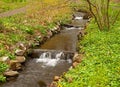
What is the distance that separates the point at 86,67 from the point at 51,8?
50.5 feet

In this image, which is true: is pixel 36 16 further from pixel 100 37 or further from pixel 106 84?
pixel 106 84

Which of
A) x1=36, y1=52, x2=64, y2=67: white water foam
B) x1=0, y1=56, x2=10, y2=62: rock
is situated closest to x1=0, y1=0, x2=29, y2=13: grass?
x1=36, y1=52, x2=64, y2=67: white water foam

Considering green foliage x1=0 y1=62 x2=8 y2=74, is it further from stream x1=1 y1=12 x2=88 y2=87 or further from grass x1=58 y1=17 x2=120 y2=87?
grass x1=58 y1=17 x2=120 y2=87

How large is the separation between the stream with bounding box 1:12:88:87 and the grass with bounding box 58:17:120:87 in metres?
1.61

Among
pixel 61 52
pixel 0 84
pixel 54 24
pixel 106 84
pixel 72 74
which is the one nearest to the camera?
pixel 106 84

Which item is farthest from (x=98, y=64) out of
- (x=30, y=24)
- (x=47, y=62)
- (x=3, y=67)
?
(x=30, y=24)

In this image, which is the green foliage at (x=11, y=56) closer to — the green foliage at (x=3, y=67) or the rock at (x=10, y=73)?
the green foliage at (x=3, y=67)

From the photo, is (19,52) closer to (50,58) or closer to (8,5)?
(50,58)

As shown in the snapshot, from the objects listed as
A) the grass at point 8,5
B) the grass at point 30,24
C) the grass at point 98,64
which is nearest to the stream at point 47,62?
the grass at point 30,24

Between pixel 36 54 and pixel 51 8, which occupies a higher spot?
pixel 51 8

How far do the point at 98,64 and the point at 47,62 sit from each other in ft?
16.1

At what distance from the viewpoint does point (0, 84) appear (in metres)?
15.3

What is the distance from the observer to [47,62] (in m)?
18.8

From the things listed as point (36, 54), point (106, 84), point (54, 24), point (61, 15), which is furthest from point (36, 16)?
point (106, 84)
